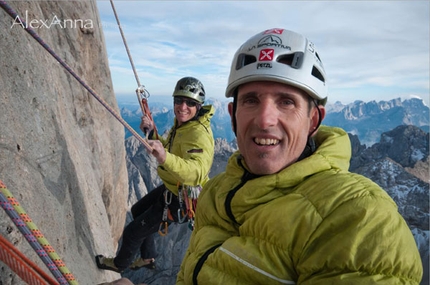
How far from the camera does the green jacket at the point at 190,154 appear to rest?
5.23 metres

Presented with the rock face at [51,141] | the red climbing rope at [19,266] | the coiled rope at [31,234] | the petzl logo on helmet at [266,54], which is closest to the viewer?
the red climbing rope at [19,266]

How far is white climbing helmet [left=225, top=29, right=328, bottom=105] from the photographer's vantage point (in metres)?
2.46

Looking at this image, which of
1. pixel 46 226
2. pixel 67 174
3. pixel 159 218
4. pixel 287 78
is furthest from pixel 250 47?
pixel 159 218

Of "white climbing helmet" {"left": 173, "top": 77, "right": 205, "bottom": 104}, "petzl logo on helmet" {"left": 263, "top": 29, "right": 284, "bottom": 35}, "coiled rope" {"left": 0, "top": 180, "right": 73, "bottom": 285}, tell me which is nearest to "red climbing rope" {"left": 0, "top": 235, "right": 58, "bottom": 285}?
"coiled rope" {"left": 0, "top": 180, "right": 73, "bottom": 285}

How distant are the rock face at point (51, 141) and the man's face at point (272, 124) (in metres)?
2.85

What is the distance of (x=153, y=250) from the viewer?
739cm

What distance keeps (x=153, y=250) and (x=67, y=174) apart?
3245mm

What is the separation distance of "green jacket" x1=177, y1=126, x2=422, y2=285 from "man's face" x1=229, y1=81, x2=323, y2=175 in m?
0.19

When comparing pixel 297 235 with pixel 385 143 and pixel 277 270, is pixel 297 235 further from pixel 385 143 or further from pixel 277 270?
pixel 385 143

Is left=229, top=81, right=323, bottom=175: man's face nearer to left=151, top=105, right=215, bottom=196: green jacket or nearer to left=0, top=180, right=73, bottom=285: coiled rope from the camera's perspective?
left=0, top=180, right=73, bottom=285: coiled rope

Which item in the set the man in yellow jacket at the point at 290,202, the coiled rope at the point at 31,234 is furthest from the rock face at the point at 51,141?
the man in yellow jacket at the point at 290,202

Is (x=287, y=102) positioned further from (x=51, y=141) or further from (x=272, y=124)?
(x=51, y=141)

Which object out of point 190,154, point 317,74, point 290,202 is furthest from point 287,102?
point 190,154

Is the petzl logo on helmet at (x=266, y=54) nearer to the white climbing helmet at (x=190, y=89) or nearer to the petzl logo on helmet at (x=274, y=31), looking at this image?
the petzl logo on helmet at (x=274, y=31)
